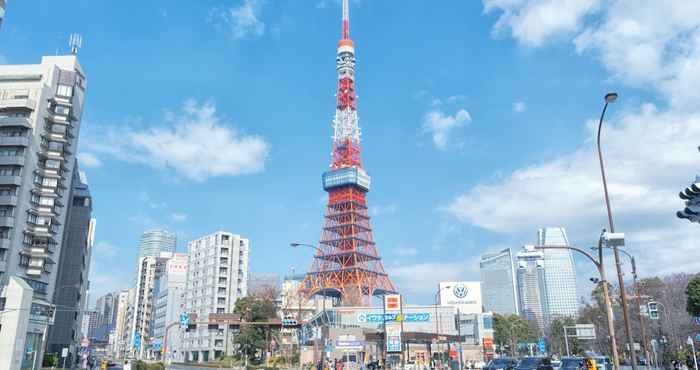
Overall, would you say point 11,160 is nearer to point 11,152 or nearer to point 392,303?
point 11,152

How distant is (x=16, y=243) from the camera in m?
58.7

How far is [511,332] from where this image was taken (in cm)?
11844

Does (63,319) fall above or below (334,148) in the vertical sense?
below

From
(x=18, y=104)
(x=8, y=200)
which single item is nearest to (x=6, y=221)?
(x=8, y=200)

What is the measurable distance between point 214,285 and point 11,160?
60.5 metres

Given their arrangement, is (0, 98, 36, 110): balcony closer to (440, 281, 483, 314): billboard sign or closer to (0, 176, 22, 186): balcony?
(0, 176, 22, 186): balcony

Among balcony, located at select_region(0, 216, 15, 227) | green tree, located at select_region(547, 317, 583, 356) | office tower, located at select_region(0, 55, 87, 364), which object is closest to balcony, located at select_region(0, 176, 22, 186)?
office tower, located at select_region(0, 55, 87, 364)

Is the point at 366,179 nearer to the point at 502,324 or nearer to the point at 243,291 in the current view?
the point at 243,291

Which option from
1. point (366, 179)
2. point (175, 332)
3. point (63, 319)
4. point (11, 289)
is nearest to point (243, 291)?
point (175, 332)

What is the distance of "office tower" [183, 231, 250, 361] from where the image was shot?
4414 inches

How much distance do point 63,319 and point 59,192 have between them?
2244 cm

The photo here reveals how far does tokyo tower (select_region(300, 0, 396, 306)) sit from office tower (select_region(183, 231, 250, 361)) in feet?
53.5

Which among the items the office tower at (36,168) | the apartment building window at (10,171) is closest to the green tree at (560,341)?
the office tower at (36,168)

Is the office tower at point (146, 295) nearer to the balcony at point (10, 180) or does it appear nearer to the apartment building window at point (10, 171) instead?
the apartment building window at point (10, 171)
